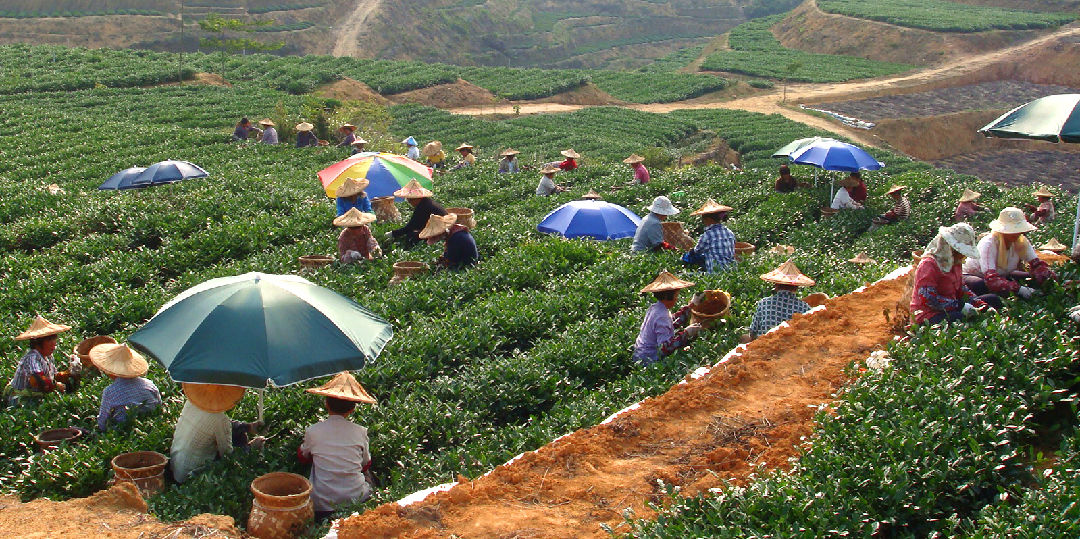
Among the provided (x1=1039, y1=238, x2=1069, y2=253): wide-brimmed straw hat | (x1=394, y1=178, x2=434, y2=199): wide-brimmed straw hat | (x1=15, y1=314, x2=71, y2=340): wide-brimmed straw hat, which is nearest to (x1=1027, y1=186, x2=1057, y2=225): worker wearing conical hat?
(x1=1039, y1=238, x2=1069, y2=253): wide-brimmed straw hat

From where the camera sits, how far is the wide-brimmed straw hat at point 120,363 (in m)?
7.89

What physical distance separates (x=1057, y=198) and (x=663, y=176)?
840 centimetres

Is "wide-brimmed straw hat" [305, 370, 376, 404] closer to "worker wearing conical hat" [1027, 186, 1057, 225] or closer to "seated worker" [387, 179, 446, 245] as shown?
"seated worker" [387, 179, 446, 245]

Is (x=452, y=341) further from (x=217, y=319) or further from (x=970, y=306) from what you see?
(x=970, y=306)

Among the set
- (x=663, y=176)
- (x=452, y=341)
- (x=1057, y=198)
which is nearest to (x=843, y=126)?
(x=663, y=176)

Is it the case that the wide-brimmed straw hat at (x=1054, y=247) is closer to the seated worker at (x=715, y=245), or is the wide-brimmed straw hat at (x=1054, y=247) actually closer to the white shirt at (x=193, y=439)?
the seated worker at (x=715, y=245)

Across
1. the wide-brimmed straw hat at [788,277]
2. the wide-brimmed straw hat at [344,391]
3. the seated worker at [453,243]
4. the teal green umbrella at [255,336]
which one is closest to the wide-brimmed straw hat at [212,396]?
the teal green umbrella at [255,336]

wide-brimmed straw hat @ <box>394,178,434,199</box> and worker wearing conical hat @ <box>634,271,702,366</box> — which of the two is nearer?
worker wearing conical hat @ <box>634,271,702,366</box>

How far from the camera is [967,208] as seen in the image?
15.2 metres

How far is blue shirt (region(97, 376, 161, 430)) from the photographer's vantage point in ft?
26.3

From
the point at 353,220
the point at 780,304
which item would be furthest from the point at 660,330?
the point at 353,220

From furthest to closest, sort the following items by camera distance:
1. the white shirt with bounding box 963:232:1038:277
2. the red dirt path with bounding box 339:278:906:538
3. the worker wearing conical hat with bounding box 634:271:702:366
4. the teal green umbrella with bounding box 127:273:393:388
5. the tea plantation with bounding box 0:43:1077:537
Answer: the worker wearing conical hat with bounding box 634:271:702:366 → the white shirt with bounding box 963:232:1038:277 → the teal green umbrella with bounding box 127:273:393:388 → the red dirt path with bounding box 339:278:906:538 → the tea plantation with bounding box 0:43:1077:537

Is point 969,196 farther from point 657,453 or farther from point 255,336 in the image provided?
point 255,336

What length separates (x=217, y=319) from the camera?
7.12 metres
